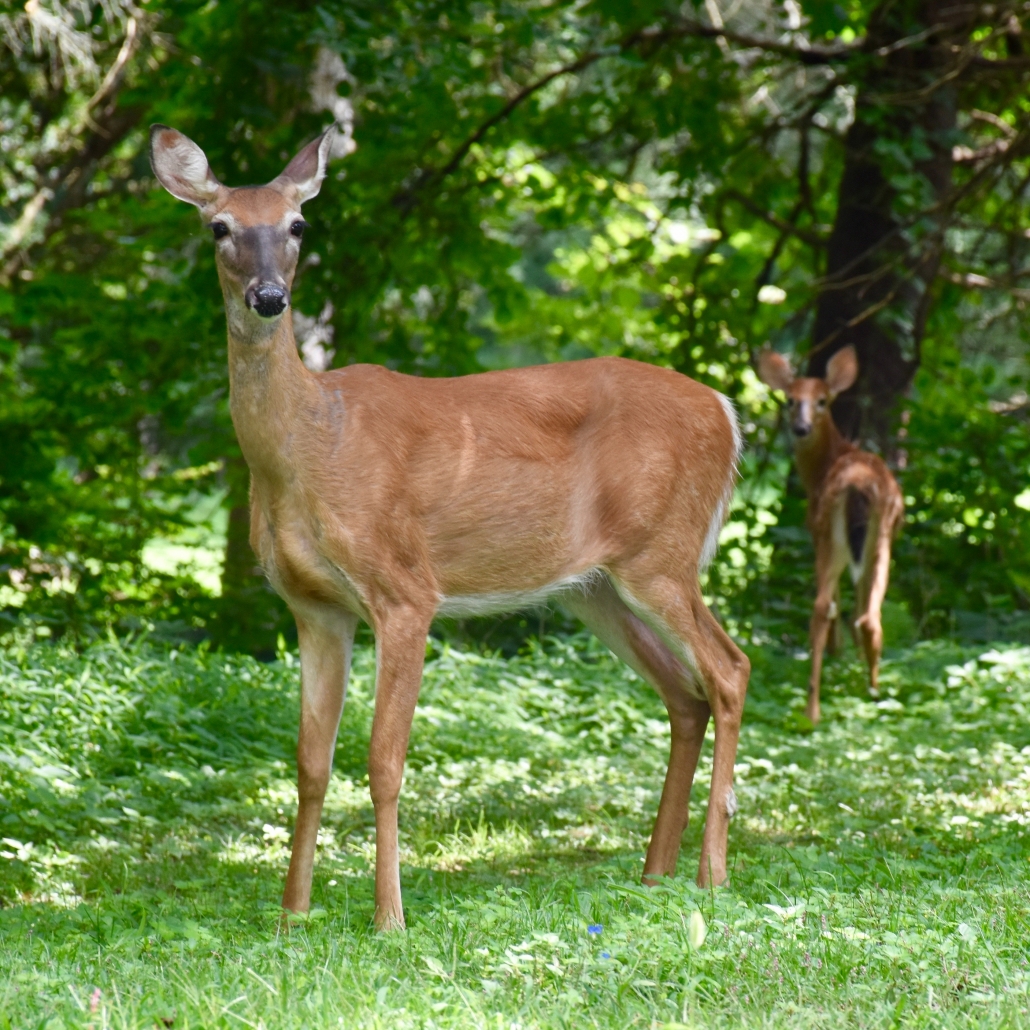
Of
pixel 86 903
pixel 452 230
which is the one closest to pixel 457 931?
pixel 86 903

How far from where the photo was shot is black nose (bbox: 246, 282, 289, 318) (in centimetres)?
462

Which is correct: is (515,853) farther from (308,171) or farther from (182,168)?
(182,168)

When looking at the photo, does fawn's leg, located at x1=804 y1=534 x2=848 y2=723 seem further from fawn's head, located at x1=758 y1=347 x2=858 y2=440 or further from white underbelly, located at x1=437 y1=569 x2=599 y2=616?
white underbelly, located at x1=437 y1=569 x2=599 y2=616

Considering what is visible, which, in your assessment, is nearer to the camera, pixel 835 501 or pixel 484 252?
pixel 835 501

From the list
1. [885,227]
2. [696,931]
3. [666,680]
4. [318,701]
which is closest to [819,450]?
[885,227]

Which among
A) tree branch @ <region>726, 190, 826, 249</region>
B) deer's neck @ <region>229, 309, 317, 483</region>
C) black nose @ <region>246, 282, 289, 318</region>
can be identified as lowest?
deer's neck @ <region>229, 309, 317, 483</region>

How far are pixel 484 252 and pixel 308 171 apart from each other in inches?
269

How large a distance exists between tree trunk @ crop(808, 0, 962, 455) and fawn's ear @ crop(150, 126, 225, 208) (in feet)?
20.4

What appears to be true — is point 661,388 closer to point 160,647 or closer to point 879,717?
point 879,717

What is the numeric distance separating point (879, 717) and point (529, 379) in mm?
4351

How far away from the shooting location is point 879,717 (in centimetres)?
901

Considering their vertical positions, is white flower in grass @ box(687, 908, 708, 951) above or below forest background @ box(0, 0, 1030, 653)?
below

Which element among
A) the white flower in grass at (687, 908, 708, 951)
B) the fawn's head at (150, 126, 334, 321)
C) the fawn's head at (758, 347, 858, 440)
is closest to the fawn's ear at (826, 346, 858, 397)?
A: the fawn's head at (758, 347, 858, 440)

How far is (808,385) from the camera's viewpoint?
411 inches
